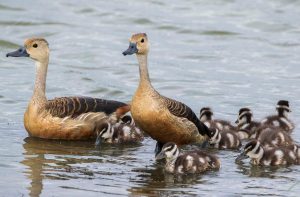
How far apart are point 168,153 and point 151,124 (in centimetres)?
94

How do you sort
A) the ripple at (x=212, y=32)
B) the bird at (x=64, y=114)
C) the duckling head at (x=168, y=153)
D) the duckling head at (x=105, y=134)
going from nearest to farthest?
the duckling head at (x=168, y=153) → the duckling head at (x=105, y=134) → the bird at (x=64, y=114) → the ripple at (x=212, y=32)

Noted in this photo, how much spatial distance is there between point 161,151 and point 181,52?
7.34 meters

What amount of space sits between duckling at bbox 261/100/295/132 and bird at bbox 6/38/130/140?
190 centimetres

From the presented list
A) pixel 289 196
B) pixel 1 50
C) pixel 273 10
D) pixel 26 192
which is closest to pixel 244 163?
pixel 289 196

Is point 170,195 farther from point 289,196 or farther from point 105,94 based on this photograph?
point 105,94

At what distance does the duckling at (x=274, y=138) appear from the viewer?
11.9 m

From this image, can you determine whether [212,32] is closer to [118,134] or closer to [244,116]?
[244,116]

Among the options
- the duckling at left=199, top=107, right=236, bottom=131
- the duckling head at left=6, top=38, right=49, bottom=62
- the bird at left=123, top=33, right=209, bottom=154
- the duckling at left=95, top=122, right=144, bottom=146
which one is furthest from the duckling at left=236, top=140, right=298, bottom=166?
the duckling head at left=6, top=38, right=49, bottom=62

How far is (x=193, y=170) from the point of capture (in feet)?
34.8

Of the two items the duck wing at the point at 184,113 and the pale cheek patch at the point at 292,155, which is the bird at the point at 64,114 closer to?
the duck wing at the point at 184,113

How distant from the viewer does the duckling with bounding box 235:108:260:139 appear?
12.7 meters

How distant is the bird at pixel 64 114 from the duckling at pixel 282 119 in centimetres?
190

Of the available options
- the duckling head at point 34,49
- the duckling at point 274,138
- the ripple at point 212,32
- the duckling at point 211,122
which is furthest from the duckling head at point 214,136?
the ripple at point 212,32

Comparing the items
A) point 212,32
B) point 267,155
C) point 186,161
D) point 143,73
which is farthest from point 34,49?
point 212,32
